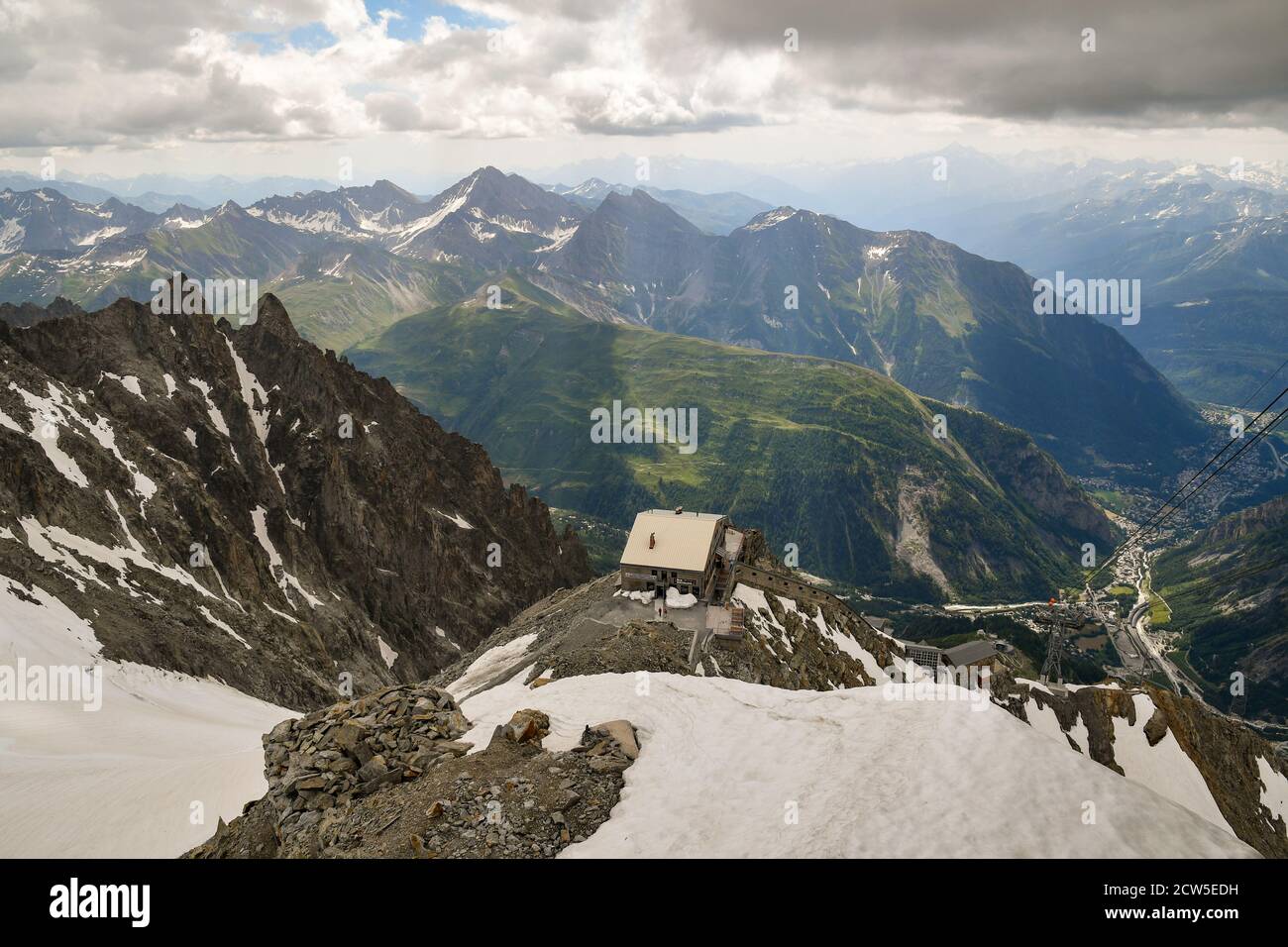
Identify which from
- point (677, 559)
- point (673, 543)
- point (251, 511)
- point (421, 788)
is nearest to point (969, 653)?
point (673, 543)

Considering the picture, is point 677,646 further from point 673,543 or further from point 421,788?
point 421,788

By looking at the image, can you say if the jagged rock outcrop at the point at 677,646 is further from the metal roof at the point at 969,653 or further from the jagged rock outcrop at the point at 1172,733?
the metal roof at the point at 969,653

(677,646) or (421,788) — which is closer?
(421,788)

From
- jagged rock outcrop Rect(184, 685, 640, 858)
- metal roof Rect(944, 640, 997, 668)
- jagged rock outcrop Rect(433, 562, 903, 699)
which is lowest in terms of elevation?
metal roof Rect(944, 640, 997, 668)

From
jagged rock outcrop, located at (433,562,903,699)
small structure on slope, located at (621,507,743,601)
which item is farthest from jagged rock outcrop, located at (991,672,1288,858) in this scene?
small structure on slope, located at (621,507,743,601)

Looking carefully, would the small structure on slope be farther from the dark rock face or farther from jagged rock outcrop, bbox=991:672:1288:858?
jagged rock outcrop, bbox=991:672:1288:858

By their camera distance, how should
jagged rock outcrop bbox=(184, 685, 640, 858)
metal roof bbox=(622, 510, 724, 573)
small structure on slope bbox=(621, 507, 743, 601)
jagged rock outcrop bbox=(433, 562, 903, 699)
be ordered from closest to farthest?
jagged rock outcrop bbox=(184, 685, 640, 858)
jagged rock outcrop bbox=(433, 562, 903, 699)
small structure on slope bbox=(621, 507, 743, 601)
metal roof bbox=(622, 510, 724, 573)
